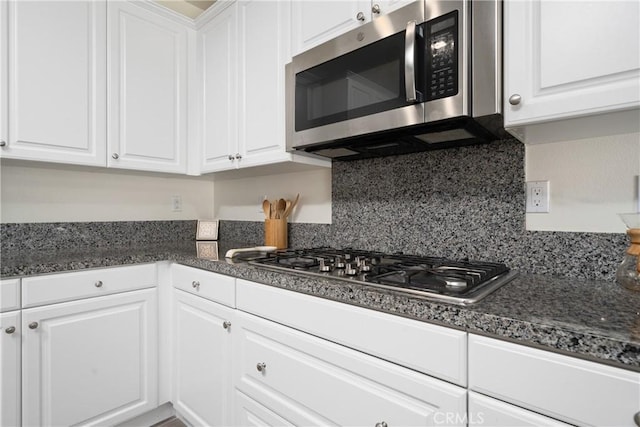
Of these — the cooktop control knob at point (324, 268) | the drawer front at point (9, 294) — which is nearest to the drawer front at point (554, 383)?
the cooktop control knob at point (324, 268)

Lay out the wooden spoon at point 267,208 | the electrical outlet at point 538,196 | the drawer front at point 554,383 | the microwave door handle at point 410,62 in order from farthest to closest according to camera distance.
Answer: the wooden spoon at point 267,208
the electrical outlet at point 538,196
the microwave door handle at point 410,62
the drawer front at point 554,383

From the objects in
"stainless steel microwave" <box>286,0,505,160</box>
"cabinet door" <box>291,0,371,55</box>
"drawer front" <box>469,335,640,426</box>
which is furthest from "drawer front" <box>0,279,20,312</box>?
"drawer front" <box>469,335,640,426</box>

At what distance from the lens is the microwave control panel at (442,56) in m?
1.00

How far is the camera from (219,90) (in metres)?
1.91

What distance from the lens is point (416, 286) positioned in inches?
32.7

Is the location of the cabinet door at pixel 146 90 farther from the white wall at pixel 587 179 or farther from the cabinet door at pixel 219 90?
the white wall at pixel 587 179

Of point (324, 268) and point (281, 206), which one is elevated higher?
point (281, 206)

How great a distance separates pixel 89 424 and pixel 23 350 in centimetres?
45

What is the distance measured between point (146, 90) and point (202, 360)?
1.49 metres

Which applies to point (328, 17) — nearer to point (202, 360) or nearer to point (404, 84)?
point (404, 84)

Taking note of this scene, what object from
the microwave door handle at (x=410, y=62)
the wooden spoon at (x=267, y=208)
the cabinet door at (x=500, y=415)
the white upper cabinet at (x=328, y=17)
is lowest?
the cabinet door at (x=500, y=415)

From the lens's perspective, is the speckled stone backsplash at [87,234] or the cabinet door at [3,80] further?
the speckled stone backsplash at [87,234]

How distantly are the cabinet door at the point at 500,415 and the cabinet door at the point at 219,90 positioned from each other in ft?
4.99

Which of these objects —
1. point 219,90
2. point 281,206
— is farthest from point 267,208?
point 219,90
